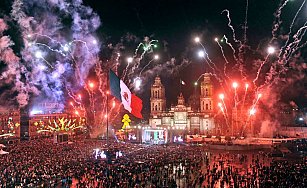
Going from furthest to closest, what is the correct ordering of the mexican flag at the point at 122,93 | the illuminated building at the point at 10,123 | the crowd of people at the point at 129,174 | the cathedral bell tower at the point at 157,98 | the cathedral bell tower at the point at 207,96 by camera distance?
the cathedral bell tower at the point at 157,98 → the cathedral bell tower at the point at 207,96 → the illuminated building at the point at 10,123 → the mexican flag at the point at 122,93 → the crowd of people at the point at 129,174

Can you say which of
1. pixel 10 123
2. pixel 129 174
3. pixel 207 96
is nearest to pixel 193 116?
pixel 207 96

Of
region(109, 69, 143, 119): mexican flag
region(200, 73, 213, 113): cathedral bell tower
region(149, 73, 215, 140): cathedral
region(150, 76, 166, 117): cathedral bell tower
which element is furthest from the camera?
region(150, 76, 166, 117): cathedral bell tower

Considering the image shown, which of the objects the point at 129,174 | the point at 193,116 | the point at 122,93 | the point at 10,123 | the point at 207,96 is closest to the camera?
the point at 129,174

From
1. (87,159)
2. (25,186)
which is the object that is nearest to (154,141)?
(87,159)

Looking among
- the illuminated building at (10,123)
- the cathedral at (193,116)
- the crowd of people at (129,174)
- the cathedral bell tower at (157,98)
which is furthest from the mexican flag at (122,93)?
the cathedral bell tower at (157,98)

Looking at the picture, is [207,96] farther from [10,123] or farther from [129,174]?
[129,174]

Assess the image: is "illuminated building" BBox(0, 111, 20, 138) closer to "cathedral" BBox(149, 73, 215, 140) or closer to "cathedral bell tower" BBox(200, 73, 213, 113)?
"cathedral" BBox(149, 73, 215, 140)

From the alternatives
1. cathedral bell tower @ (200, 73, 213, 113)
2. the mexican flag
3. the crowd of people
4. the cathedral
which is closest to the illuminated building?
the cathedral

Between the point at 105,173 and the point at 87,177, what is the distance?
56.5 inches

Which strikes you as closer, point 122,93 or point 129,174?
point 129,174

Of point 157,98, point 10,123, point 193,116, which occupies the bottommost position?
point 10,123

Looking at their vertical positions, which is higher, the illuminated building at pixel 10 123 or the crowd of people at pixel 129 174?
the illuminated building at pixel 10 123

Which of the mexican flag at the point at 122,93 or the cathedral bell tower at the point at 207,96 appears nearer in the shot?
the mexican flag at the point at 122,93

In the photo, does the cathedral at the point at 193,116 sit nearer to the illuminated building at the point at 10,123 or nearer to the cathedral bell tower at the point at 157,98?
the cathedral bell tower at the point at 157,98
